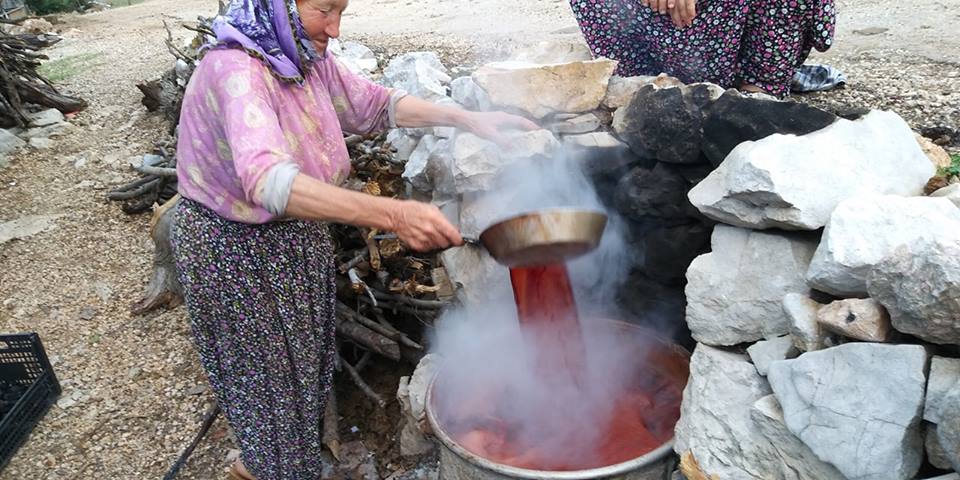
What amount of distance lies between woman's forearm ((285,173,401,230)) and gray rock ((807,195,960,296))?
111cm

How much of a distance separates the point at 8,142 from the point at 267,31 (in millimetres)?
5208

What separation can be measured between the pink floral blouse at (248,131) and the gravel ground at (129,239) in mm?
1596

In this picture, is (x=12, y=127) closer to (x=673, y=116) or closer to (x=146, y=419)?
(x=146, y=419)

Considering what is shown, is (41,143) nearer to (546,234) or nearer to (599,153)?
(599,153)

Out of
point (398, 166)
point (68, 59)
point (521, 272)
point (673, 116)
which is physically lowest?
point (68, 59)

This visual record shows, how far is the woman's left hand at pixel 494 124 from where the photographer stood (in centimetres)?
272

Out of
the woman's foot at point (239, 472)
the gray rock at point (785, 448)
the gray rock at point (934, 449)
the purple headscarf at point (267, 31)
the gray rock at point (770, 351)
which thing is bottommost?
the woman's foot at point (239, 472)

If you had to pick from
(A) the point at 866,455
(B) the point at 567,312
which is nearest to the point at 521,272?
(B) the point at 567,312

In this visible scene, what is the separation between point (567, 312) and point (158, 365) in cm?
249

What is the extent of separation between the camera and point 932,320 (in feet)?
4.89

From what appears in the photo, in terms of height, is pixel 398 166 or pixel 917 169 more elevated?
pixel 917 169

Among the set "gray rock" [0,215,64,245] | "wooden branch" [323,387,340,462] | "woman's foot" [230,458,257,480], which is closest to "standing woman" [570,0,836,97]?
"wooden branch" [323,387,340,462]

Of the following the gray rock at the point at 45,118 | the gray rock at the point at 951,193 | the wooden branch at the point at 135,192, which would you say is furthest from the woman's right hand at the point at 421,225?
the gray rock at the point at 45,118

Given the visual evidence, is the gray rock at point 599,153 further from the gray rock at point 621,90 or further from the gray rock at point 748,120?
the gray rock at point 748,120
